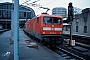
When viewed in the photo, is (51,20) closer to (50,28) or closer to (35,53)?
(50,28)

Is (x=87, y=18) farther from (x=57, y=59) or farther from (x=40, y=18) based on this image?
(x=57, y=59)

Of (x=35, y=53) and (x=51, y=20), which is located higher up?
(x=51, y=20)

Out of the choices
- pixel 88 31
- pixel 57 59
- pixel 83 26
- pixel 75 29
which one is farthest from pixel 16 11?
pixel 75 29

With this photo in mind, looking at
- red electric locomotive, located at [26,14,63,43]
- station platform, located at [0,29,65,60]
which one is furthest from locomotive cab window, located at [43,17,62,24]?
station platform, located at [0,29,65,60]

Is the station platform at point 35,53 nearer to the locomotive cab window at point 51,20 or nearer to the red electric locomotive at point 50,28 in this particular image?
the red electric locomotive at point 50,28

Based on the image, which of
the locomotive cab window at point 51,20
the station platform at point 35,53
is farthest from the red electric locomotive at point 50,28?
the station platform at point 35,53

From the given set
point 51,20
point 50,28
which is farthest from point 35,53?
point 51,20

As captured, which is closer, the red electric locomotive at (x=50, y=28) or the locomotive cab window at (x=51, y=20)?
the red electric locomotive at (x=50, y=28)

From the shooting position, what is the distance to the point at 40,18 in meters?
14.4

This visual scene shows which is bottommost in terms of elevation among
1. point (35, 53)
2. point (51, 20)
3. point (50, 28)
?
point (35, 53)

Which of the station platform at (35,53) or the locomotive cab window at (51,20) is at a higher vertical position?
the locomotive cab window at (51,20)

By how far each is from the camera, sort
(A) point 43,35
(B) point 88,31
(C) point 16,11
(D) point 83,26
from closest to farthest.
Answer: (C) point 16,11, (A) point 43,35, (B) point 88,31, (D) point 83,26

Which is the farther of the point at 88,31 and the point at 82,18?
the point at 82,18

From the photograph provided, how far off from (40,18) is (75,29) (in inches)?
1207
